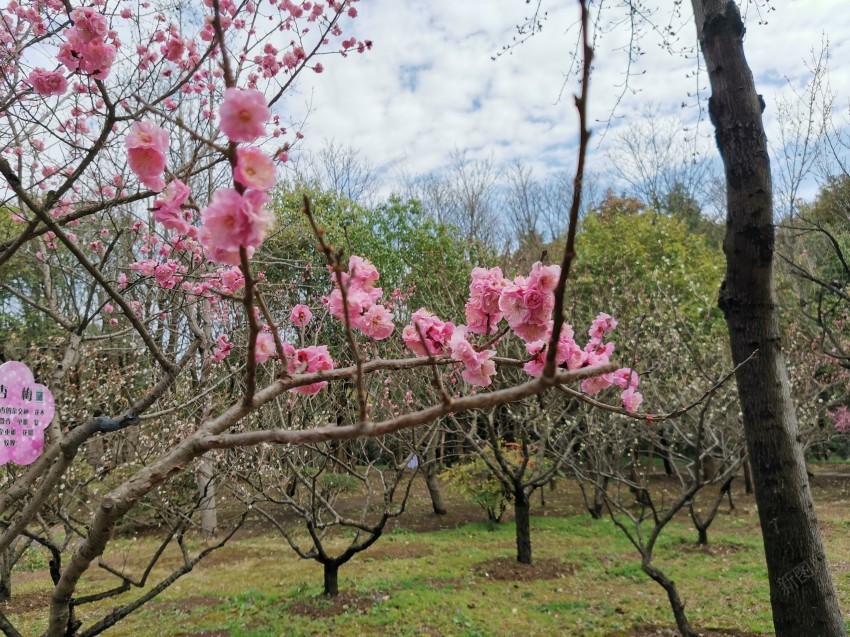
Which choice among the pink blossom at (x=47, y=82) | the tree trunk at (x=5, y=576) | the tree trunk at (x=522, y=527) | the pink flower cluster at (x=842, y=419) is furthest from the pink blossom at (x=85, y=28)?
the pink flower cluster at (x=842, y=419)

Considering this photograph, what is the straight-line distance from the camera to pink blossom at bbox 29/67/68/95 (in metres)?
2.01

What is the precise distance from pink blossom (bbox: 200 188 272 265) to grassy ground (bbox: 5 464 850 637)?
15.1 ft

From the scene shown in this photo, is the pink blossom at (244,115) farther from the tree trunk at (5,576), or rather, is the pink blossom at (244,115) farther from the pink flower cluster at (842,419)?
the pink flower cluster at (842,419)

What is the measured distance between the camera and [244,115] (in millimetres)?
894

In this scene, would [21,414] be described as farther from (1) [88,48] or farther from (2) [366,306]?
(2) [366,306]

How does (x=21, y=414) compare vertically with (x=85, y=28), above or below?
below

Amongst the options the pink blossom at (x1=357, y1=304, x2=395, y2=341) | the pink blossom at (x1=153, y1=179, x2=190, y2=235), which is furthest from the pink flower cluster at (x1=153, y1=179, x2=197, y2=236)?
the pink blossom at (x1=357, y1=304, x2=395, y2=341)

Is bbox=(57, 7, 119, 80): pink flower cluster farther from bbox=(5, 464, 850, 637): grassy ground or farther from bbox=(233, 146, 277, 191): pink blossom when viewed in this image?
bbox=(5, 464, 850, 637): grassy ground

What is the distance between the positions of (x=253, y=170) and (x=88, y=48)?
4.06 ft

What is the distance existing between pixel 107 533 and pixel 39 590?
A: 717 centimetres

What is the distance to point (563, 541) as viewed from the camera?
8.14 metres

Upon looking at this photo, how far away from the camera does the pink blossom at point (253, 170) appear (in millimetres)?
877

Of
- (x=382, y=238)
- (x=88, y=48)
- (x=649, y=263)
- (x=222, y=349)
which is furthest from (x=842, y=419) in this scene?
(x=88, y=48)

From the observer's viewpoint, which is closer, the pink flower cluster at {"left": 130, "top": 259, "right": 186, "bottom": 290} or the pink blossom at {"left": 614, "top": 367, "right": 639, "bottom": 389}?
the pink blossom at {"left": 614, "top": 367, "right": 639, "bottom": 389}
